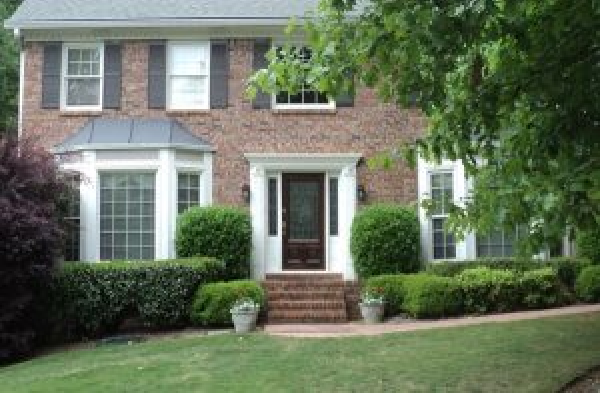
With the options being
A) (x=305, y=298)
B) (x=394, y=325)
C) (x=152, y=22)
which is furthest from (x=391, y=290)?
(x=152, y=22)

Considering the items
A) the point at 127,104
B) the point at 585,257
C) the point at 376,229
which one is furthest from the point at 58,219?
the point at 585,257

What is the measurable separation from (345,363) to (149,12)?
10481mm

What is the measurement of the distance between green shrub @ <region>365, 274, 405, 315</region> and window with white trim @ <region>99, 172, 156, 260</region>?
Answer: 5007mm

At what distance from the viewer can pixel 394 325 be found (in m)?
14.8

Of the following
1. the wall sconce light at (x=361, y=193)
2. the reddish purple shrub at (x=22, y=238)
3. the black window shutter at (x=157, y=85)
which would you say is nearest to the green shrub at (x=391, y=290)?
the wall sconce light at (x=361, y=193)

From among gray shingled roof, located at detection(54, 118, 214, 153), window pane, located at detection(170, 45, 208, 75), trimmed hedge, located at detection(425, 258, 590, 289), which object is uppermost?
window pane, located at detection(170, 45, 208, 75)

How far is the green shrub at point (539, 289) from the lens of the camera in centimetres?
1553

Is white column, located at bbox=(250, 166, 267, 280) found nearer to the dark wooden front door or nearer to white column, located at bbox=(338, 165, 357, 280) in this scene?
the dark wooden front door

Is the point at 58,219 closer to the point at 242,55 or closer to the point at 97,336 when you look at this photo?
the point at 97,336

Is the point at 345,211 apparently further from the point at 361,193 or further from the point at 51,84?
the point at 51,84

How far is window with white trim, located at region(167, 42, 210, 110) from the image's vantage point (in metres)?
18.3

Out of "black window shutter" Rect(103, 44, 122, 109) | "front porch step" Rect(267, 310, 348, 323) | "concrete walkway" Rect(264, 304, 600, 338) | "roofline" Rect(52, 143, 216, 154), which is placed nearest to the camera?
"concrete walkway" Rect(264, 304, 600, 338)

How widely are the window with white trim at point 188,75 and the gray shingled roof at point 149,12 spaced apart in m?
0.70

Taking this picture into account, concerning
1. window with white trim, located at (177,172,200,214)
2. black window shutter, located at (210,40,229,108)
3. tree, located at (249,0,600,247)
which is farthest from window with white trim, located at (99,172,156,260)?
tree, located at (249,0,600,247)
